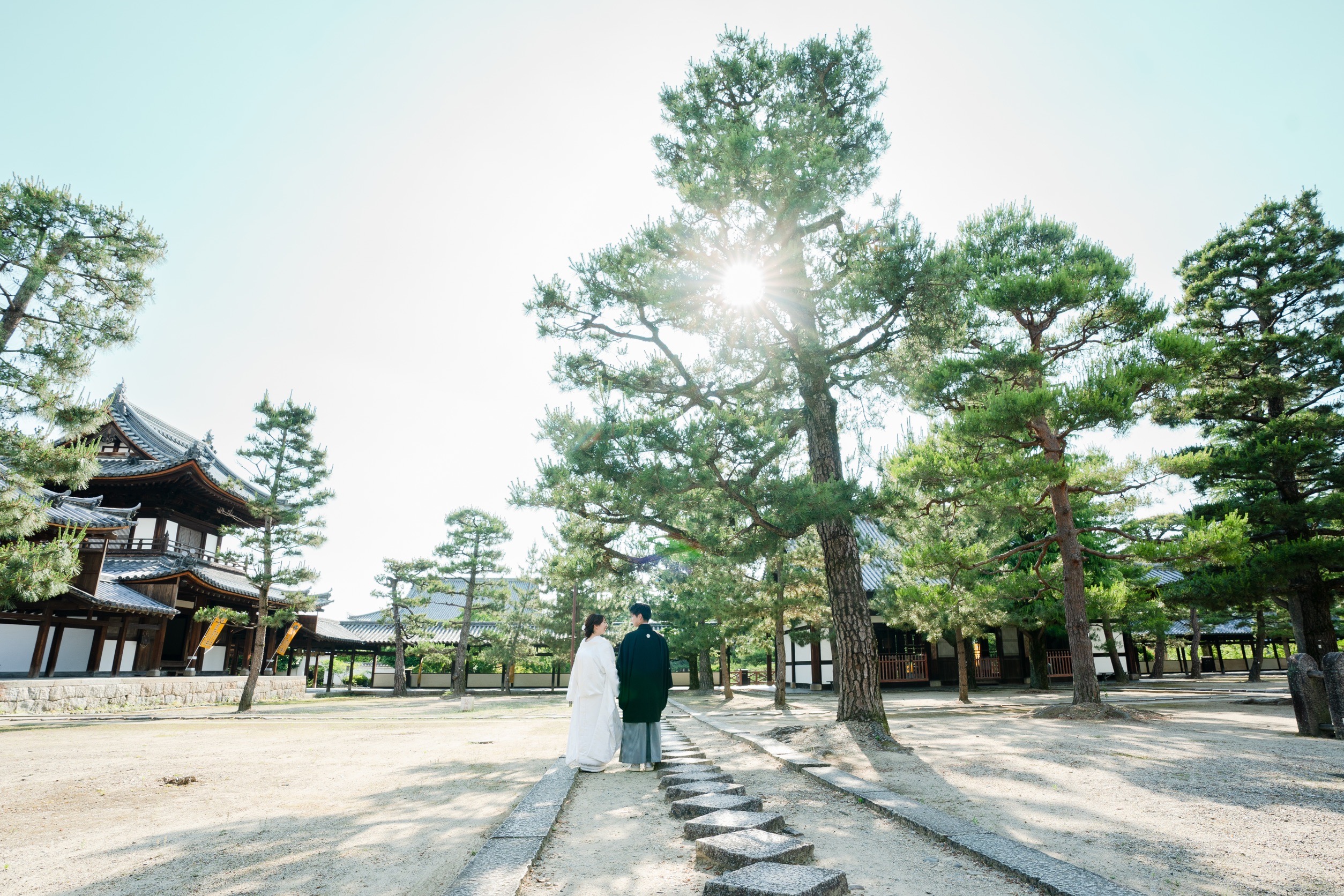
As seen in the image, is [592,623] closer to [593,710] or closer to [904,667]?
[593,710]

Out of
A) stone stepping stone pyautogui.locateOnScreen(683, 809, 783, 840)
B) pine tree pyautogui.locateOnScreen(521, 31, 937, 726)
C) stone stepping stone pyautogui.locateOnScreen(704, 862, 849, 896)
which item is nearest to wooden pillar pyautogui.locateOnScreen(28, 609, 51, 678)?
pine tree pyautogui.locateOnScreen(521, 31, 937, 726)

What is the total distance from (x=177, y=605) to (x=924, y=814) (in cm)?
2198

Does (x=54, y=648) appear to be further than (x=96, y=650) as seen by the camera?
No

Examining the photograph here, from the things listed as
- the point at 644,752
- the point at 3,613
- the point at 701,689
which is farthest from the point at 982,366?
the point at 3,613

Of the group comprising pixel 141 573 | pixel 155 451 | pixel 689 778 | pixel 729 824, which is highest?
pixel 155 451

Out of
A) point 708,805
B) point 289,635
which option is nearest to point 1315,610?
point 708,805

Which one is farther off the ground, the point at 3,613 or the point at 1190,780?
the point at 3,613

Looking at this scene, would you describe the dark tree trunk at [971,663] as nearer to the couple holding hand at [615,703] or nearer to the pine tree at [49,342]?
the couple holding hand at [615,703]

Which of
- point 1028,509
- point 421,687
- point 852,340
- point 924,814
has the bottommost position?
point 421,687

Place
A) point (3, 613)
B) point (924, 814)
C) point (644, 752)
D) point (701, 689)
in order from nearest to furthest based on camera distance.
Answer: point (924, 814) → point (644, 752) → point (3, 613) → point (701, 689)

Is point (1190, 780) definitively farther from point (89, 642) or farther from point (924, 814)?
point (89, 642)

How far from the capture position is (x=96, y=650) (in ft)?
53.5

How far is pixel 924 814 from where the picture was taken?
362cm

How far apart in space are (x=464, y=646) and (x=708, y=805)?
22247mm
